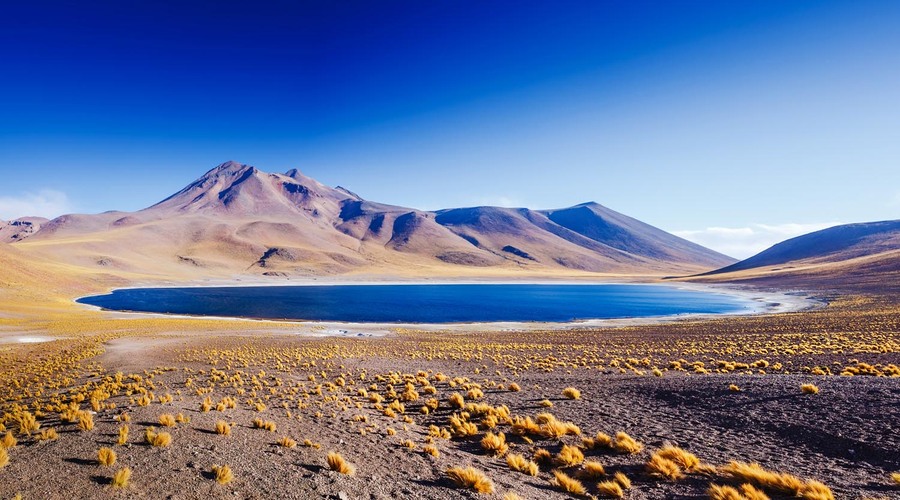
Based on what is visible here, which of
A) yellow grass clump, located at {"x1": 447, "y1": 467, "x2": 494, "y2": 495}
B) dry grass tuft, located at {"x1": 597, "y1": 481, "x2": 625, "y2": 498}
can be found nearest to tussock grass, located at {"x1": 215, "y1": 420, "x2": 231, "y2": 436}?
yellow grass clump, located at {"x1": 447, "y1": 467, "x2": 494, "y2": 495}

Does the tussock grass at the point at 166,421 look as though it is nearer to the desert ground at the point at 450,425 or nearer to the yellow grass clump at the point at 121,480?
the desert ground at the point at 450,425

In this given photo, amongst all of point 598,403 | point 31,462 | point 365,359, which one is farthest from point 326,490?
point 365,359

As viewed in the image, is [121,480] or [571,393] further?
[571,393]

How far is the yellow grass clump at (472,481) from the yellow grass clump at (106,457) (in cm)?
628

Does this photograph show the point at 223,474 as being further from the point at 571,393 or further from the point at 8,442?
the point at 571,393

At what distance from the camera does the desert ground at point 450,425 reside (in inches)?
302

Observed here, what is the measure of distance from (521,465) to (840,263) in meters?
162

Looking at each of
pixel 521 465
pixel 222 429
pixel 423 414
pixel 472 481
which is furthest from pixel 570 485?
pixel 222 429

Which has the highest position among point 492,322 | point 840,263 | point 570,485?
point 840,263

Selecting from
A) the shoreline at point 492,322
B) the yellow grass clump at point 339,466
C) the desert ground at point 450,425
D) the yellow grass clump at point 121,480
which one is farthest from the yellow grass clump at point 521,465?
the shoreline at point 492,322

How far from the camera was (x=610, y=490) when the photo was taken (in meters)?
7.86

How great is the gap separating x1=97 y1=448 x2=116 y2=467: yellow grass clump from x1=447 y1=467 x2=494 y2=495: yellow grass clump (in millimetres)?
6277

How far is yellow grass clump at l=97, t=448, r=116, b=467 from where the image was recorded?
7.59 m

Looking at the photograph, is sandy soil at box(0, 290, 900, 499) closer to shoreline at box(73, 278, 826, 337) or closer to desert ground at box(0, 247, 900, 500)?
desert ground at box(0, 247, 900, 500)
